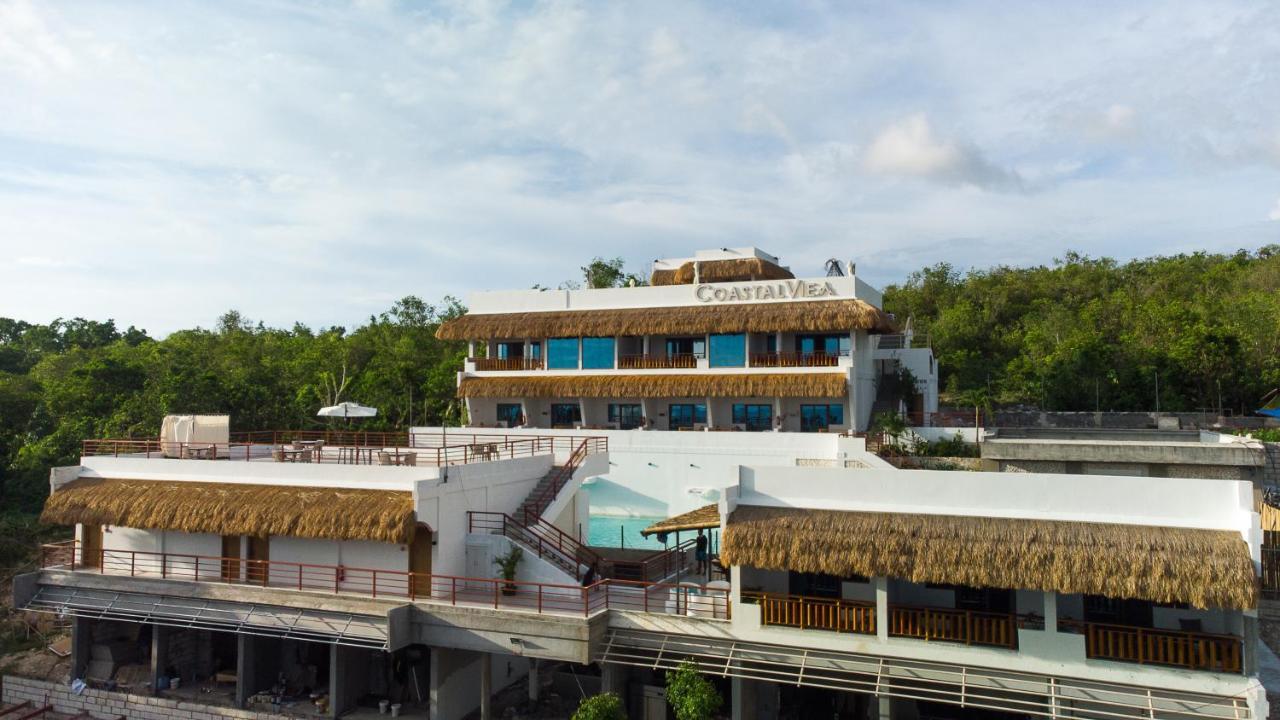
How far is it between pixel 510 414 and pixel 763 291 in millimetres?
11700

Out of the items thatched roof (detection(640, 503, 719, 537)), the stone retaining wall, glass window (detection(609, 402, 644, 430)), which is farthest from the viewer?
glass window (detection(609, 402, 644, 430))

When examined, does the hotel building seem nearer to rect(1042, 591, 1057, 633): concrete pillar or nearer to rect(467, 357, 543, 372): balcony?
rect(1042, 591, 1057, 633): concrete pillar

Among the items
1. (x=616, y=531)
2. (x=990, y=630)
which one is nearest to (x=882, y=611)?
(x=990, y=630)

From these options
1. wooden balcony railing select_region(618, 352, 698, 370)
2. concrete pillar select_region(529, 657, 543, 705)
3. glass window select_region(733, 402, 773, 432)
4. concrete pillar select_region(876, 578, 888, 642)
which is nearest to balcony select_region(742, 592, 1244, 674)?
concrete pillar select_region(876, 578, 888, 642)

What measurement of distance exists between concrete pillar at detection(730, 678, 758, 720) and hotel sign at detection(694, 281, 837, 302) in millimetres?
18769

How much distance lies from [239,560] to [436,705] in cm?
547

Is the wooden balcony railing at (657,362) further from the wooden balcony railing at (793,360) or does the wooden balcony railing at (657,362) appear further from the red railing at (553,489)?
the red railing at (553,489)

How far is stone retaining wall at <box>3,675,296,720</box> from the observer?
18641mm

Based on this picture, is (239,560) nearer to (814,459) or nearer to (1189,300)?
(814,459)

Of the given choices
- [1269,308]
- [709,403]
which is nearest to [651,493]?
[709,403]

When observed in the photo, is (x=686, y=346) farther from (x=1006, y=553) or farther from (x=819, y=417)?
(x=1006, y=553)

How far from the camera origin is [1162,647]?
13945mm

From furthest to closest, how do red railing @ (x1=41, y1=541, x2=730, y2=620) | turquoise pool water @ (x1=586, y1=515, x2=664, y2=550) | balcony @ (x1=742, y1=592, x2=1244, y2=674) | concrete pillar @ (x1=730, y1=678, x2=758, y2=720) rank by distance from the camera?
turquoise pool water @ (x1=586, y1=515, x2=664, y2=550) < red railing @ (x1=41, y1=541, x2=730, y2=620) < concrete pillar @ (x1=730, y1=678, x2=758, y2=720) < balcony @ (x1=742, y1=592, x2=1244, y2=674)

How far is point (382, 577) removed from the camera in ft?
61.2
